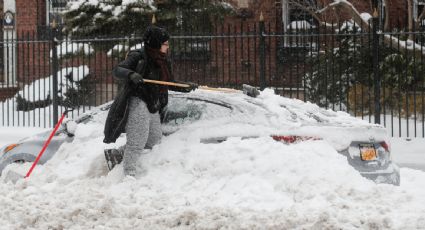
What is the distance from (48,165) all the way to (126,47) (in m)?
7.91

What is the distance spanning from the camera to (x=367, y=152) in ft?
23.0

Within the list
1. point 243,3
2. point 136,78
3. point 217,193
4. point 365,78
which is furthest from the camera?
point 243,3

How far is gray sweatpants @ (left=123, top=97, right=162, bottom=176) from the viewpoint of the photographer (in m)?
7.48

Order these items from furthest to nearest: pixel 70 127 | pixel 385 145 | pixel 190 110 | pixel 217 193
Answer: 1. pixel 70 127
2. pixel 190 110
3. pixel 385 145
4. pixel 217 193

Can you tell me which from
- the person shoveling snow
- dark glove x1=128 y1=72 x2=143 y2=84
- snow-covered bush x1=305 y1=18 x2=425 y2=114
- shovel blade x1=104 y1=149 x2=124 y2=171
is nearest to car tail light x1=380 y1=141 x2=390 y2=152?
the person shoveling snow

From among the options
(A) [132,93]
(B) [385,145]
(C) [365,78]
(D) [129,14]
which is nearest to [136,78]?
(A) [132,93]

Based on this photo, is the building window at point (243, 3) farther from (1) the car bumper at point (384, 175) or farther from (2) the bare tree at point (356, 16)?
(1) the car bumper at point (384, 175)

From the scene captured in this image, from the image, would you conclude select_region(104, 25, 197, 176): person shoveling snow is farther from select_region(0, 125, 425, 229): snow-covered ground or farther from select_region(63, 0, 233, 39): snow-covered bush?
select_region(63, 0, 233, 39): snow-covered bush

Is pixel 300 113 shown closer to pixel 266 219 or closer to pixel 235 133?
pixel 235 133

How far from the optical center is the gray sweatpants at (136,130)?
24.6 ft

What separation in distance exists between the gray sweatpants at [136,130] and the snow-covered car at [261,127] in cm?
34

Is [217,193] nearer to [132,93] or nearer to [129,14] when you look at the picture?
[132,93]

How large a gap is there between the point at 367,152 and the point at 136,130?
2291 mm

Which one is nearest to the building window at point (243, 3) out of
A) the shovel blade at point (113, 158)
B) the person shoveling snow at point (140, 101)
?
the person shoveling snow at point (140, 101)
